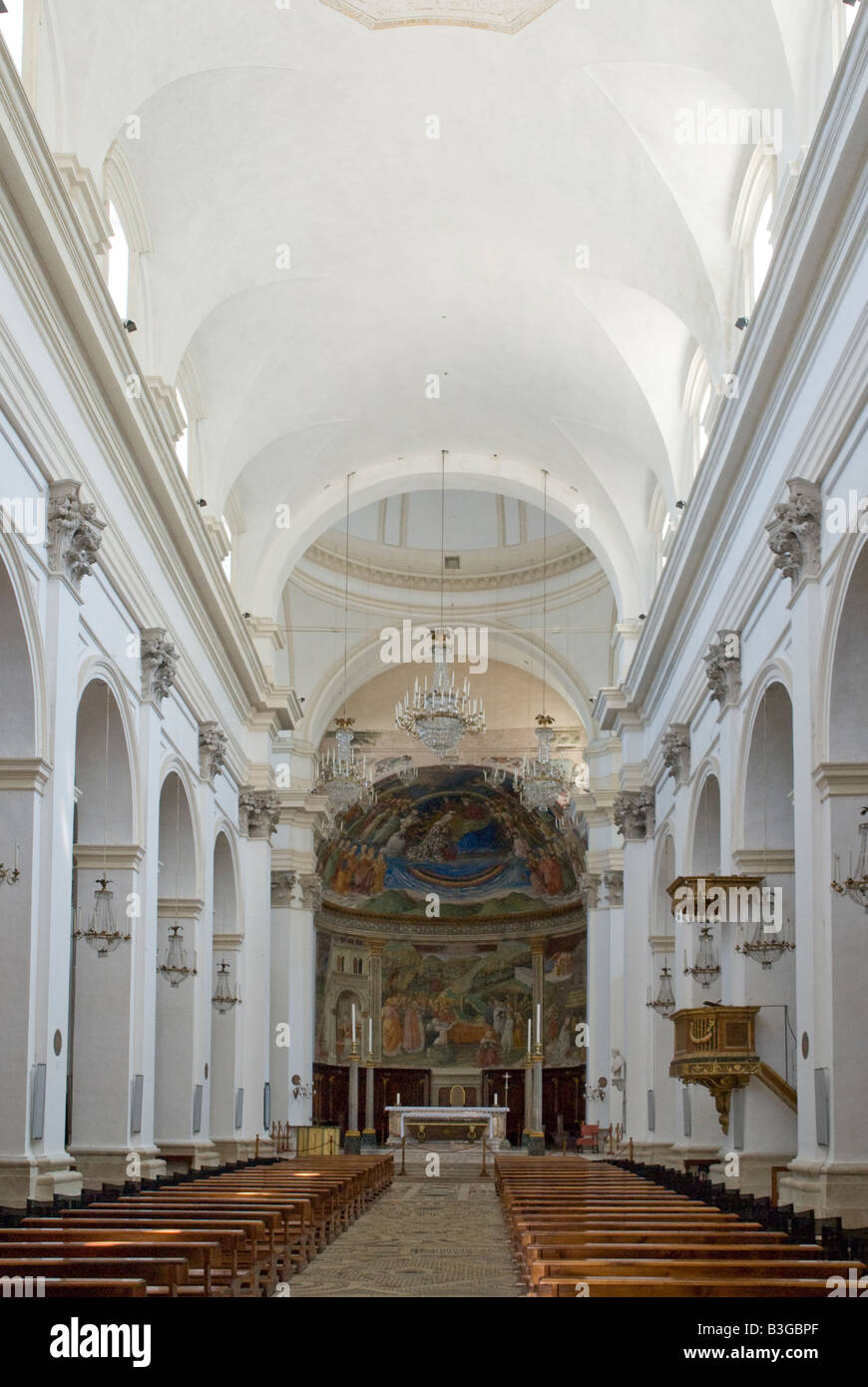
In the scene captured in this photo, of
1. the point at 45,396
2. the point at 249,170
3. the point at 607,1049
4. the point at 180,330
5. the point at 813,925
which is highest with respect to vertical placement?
the point at 249,170

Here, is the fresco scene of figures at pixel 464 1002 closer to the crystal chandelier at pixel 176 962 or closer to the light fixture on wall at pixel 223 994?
the light fixture on wall at pixel 223 994

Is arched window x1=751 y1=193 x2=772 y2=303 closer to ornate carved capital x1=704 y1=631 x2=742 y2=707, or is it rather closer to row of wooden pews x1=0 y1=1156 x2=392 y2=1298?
ornate carved capital x1=704 y1=631 x2=742 y2=707

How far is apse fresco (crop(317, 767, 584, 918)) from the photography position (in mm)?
36875

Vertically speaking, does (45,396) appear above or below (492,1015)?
above

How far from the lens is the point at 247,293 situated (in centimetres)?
1873

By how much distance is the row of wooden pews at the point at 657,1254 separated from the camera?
577 cm

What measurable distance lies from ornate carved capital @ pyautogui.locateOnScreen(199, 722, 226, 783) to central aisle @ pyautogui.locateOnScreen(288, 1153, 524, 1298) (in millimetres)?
5961

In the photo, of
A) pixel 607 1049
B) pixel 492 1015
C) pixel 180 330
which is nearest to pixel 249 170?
pixel 180 330

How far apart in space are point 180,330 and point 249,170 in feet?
6.45

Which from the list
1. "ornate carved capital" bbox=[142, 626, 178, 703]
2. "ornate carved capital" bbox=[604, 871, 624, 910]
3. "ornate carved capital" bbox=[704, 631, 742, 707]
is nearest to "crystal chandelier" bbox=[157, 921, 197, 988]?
"ornate carved capital" bbox=[142, 626, 178, 703]

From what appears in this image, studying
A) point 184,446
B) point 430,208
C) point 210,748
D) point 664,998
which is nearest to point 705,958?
point 664,998

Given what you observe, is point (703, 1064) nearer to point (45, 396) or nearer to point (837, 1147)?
point (837, 1147)

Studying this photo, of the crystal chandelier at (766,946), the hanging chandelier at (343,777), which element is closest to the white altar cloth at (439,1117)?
the hanging chandelier at (343,777)

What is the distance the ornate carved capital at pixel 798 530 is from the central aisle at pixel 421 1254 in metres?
5.70
